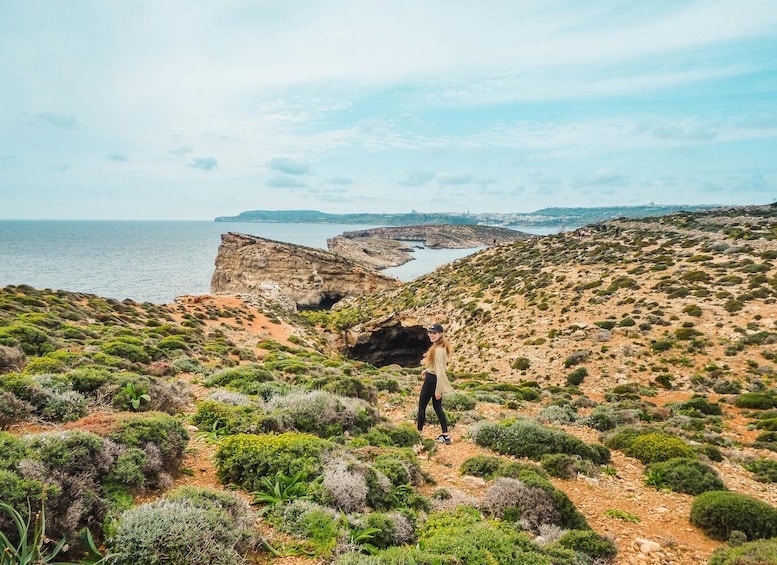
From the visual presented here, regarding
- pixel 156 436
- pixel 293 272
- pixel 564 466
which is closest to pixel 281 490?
pixel 156 436

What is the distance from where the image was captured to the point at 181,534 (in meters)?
4.44

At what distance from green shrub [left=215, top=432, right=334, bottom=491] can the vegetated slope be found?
18588 millimetres

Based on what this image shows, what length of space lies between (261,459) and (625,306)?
2826cm

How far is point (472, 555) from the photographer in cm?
505

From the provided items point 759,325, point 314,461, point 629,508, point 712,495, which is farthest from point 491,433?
point 759,325

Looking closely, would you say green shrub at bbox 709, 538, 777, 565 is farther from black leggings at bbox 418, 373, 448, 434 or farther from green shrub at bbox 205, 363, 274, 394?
green shrub at bbox 205, 363, 274, 394

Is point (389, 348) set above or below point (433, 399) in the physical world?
→ below

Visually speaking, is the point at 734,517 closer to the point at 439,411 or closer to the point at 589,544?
the point at 589,544

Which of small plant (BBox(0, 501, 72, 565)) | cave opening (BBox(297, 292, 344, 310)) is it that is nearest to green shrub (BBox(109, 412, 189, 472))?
small plant (BBox(0, 501, 72, 565))

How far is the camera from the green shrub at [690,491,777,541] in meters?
6.73

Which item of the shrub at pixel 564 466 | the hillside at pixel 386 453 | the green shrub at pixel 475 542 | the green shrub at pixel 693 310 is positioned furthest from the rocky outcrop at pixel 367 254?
Answer: the green shrub at pixel 475 542

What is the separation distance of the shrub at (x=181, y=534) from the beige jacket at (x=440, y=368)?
5484mm

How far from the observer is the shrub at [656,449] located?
10062 millimetres

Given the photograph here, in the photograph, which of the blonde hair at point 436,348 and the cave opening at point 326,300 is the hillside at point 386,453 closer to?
the blonde hair at point 436,348
